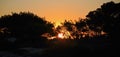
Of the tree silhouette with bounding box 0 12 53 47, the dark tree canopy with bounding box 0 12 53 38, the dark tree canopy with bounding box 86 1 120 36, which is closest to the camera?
the dark tree canopy with bounding box 86 1 120 36

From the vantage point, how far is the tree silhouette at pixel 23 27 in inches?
2463

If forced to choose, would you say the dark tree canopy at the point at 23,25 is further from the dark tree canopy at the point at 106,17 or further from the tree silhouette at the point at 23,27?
the dark tree canopy at the point at 106,17

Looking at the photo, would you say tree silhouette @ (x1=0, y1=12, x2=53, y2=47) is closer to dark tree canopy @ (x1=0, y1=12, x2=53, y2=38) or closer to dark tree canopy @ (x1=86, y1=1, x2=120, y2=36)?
dark tree canopy @ (x1=0, y1=12, x2=53, y2=38)

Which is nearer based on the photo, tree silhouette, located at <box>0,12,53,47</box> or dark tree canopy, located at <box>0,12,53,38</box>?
tree silhouette, located at <box>0,12,53,47</box>

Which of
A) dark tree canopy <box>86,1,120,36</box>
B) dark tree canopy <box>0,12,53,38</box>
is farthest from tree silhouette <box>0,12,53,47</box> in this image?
dark tree canopy <box>86,1,120,36</box>

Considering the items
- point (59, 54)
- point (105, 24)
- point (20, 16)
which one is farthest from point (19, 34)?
point (59, 54)

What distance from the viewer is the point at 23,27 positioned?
64500 millimetres

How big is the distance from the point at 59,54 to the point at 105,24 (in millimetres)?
42029

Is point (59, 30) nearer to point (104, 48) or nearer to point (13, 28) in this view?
point (13, 28)

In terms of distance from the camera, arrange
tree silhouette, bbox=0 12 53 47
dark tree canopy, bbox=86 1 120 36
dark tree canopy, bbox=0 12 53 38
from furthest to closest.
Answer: dark tree canopy, bbox=0 12 53 38 < tree silhouette, bbox=0 12 53 47 < dark tree canopy, bbox=86 1 120 36

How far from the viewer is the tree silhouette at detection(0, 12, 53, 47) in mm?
62562

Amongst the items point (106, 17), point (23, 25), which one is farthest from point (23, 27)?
point (106, 17)

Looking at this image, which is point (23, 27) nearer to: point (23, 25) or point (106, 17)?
point (23, 25)

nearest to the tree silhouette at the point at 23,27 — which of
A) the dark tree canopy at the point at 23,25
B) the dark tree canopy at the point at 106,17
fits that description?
the dark tree canopy at the point at 23,25
